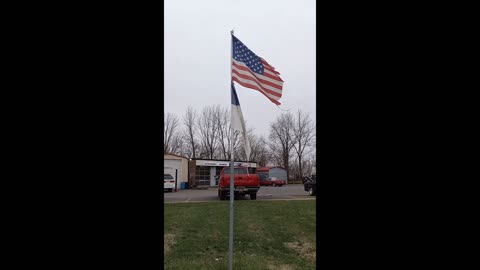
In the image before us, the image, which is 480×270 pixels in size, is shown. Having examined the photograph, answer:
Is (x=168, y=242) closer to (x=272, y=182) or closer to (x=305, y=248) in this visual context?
(x=305, y=248)

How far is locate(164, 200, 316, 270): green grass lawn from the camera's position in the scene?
582cm

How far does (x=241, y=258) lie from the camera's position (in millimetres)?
6043

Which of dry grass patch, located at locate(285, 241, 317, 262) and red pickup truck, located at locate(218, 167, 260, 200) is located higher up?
red pickup truck, located at locate(218, 167, 260, 200)

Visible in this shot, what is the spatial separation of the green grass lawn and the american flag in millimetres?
2819

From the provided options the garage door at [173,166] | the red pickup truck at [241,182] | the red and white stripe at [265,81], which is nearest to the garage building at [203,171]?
the garage door at [173,166]

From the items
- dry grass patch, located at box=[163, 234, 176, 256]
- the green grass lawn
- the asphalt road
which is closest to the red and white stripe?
the green grass lawn

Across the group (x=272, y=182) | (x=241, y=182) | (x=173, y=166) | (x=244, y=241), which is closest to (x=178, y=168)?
(x=173, y=166)

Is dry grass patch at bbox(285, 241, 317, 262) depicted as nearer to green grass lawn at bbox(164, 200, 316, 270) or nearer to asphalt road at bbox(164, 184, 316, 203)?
green grass lawn at bbox(164, 200, 316, 270)
